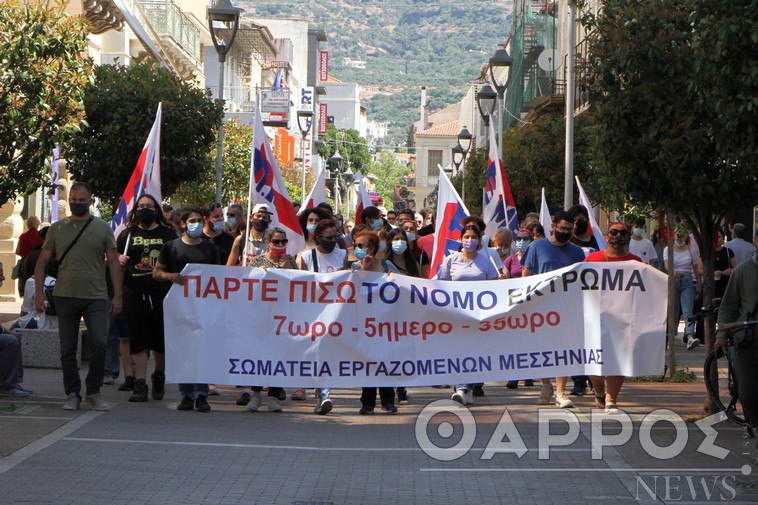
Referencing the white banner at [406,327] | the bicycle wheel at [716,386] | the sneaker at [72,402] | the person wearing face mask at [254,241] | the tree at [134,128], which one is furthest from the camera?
the tree at [134,128]

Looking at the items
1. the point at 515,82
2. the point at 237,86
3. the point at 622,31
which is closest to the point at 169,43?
the point at 515,82

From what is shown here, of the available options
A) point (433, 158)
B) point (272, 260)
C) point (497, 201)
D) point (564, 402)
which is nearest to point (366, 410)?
point (272, 260)

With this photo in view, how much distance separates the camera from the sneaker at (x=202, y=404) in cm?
1181

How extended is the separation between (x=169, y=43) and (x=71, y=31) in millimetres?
32122

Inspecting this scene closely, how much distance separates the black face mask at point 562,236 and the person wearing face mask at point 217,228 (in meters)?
3.64

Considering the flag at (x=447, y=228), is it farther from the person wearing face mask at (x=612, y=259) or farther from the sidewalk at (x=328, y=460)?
the person wearing face mask at (x=612, y=259)

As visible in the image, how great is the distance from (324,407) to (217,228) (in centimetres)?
295

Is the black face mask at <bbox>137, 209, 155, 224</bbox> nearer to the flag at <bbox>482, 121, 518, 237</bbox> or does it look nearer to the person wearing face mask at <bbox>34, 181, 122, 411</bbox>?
the person wearing face mask at <bbox>34, 181, 122, 411</bbox>

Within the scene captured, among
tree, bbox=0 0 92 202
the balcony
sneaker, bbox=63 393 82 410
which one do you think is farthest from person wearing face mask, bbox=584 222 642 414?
the balcony

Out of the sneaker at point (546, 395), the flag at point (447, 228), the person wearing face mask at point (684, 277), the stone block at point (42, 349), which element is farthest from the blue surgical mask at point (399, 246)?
the person wearing face mask at point (684, 277)

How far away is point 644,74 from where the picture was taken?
12445mm

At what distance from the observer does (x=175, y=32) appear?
4616cm

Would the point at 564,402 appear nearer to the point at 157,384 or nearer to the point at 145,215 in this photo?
the point at 157,384

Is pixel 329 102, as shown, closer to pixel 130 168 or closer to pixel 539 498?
pixel 130 168
